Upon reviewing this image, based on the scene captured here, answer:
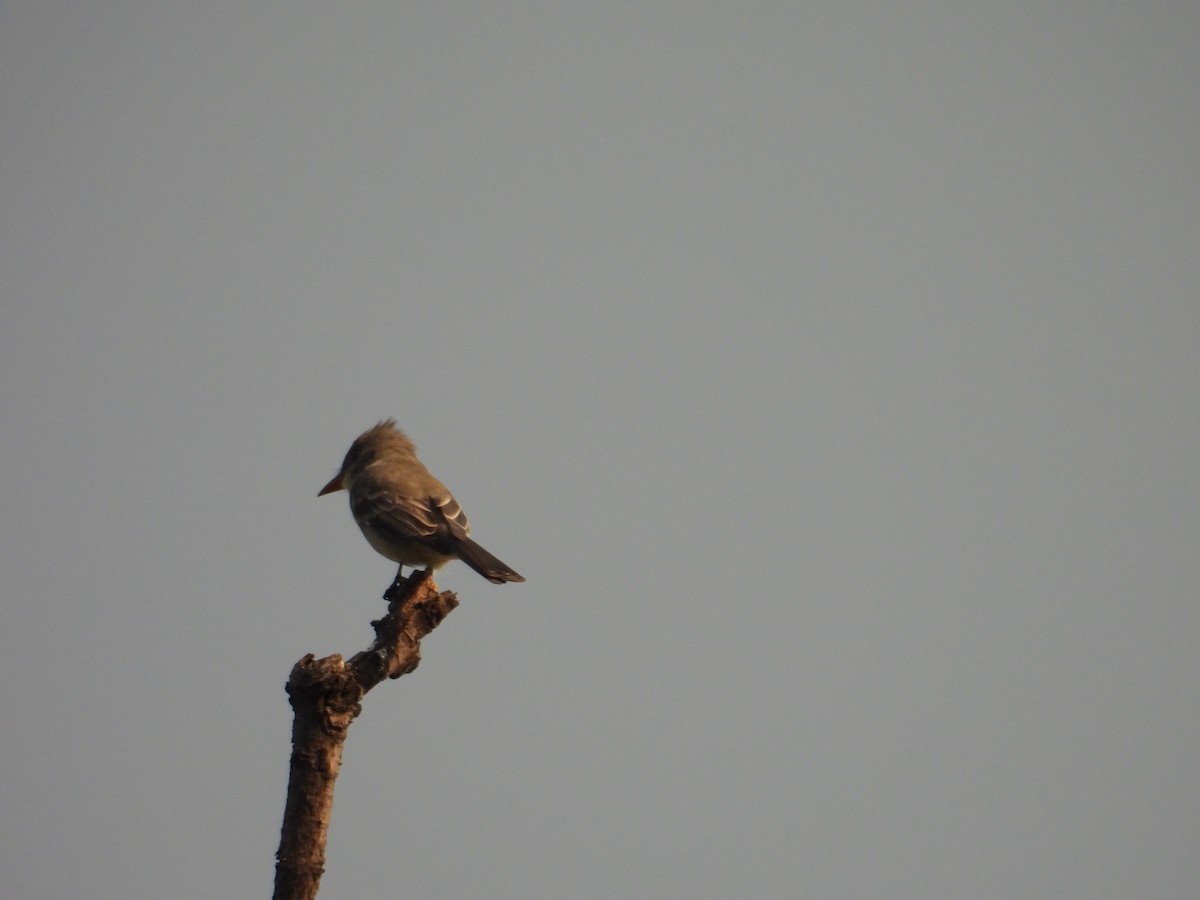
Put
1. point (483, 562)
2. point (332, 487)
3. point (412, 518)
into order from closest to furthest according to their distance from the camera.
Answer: point (483, 562), point (412, 518), point (332, 487)

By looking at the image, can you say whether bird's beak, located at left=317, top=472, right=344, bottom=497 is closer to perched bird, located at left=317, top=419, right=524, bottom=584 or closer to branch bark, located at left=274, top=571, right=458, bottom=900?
perched bird, located at left=317, top=419, right=524, bottom=584

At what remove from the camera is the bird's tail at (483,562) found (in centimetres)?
866

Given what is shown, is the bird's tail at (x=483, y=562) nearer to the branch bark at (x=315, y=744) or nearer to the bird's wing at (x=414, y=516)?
the bird's wing at (x=414, y=516)

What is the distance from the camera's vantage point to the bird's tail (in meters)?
8.66

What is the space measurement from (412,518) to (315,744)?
13.7 ft

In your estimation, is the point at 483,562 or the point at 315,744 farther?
the point at 483,562

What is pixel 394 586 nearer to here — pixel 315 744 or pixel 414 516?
pixel 414 516

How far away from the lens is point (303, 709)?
5461mm

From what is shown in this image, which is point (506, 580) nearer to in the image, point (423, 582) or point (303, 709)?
point (423, 582)

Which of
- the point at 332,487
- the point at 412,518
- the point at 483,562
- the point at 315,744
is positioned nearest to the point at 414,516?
the point at 412,518

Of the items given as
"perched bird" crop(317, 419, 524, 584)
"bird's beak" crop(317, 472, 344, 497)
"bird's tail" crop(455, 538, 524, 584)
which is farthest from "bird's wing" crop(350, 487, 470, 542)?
"bird's beak" crop(317, 472, 344, 497)

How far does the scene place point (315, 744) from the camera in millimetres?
5387

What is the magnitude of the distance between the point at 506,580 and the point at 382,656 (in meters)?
2.61

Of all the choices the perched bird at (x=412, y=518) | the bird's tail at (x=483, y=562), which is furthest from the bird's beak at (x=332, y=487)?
the bird's tail at (x=483, y=562)
